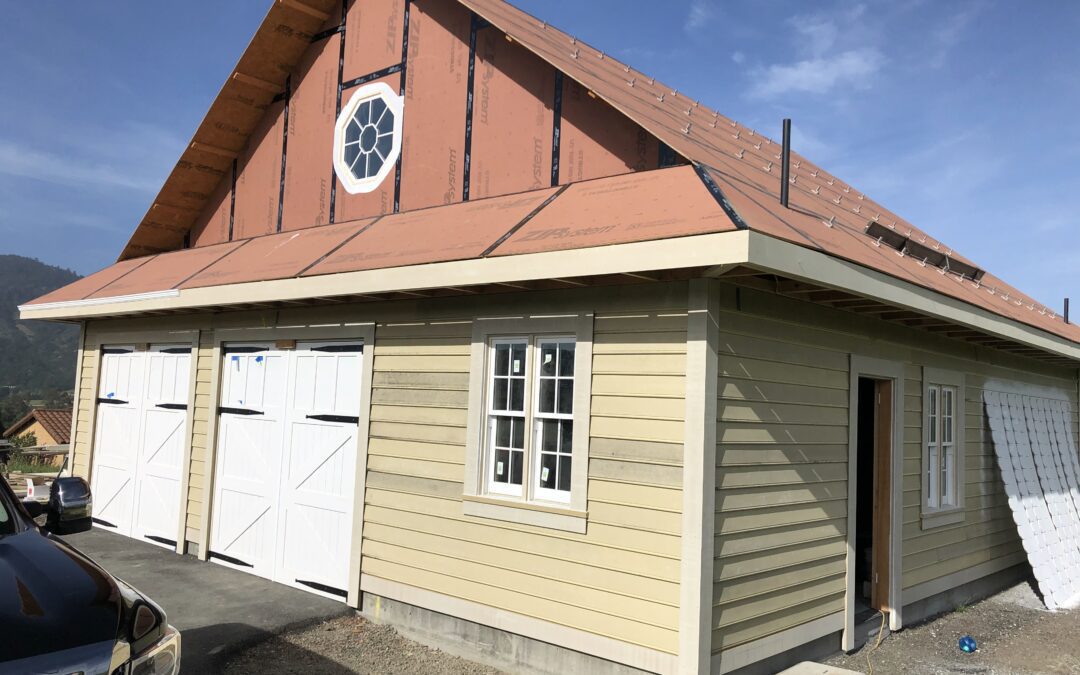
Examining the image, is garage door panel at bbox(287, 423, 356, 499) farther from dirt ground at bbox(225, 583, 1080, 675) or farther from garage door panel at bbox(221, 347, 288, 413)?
dirt ground at bbox(225, 583, 1080, 675)

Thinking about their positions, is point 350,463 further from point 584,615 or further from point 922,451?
point 922,451

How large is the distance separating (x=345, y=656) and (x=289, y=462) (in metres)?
2.60

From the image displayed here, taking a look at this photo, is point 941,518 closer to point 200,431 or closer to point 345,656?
point 345,656

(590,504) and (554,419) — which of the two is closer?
(590,504)

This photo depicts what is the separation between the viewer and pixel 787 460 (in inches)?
255

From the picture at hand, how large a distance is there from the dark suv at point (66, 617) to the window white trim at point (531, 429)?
135 inches

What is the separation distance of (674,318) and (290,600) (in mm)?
4920

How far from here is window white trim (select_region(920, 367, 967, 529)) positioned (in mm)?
8836

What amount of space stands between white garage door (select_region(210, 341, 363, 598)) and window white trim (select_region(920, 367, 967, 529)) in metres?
6.22

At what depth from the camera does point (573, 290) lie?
6434mm

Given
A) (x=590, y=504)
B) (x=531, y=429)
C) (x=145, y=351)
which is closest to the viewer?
(x=590, y=504)

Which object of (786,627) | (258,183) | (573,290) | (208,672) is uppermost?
(258,183)

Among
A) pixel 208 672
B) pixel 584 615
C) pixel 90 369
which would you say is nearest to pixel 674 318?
pixel 584 615

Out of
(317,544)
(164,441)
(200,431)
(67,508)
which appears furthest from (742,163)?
(164,441)
